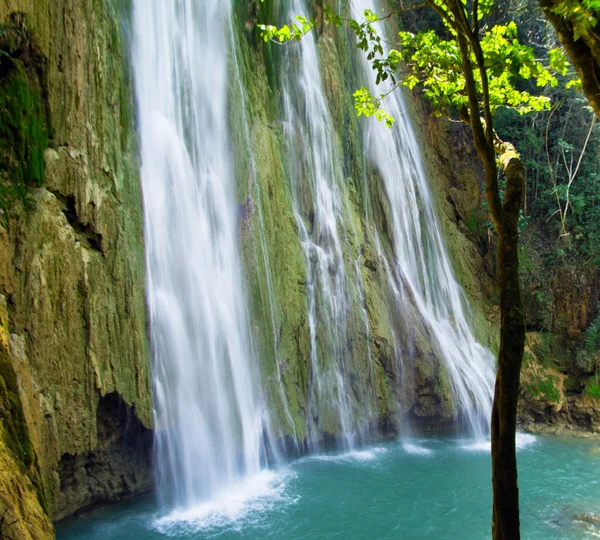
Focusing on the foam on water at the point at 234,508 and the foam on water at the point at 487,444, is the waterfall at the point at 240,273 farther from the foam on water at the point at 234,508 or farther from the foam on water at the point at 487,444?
the foam on water at the point at 487,444

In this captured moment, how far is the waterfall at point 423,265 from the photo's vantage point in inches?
504

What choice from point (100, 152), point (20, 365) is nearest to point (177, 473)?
point (20, 365)

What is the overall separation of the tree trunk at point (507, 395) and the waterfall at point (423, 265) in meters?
9.36

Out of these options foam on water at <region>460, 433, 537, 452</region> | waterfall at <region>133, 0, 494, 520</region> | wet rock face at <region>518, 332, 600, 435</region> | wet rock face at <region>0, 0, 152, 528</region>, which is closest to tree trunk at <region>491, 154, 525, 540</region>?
wet rock face at <region>0, 0, 152, 528</region>

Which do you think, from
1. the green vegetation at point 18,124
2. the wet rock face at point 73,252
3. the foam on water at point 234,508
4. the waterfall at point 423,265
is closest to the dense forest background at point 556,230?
the waterfall at point 423,265

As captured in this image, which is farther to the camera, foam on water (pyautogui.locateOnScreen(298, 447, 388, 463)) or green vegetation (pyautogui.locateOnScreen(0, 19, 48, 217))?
foam on water (pyautogui.locateOnScreen(298, 447, 388, 463))

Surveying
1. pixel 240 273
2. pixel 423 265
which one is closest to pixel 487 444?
pixel 423 265

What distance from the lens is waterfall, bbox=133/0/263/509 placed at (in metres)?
8.38

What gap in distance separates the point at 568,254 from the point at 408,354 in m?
7.03

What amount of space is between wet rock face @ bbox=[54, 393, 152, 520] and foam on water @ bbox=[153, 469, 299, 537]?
0.81 metres

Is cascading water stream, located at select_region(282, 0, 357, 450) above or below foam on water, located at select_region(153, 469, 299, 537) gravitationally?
above

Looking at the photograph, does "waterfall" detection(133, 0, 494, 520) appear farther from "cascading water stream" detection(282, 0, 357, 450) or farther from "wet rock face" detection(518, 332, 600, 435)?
"wet rock face" detection(518, 332, 600, 435)

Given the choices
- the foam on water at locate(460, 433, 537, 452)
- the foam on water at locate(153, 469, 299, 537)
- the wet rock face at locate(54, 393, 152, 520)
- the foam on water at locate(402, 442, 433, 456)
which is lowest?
the foam on water at locate(460, 433, 537, 452)

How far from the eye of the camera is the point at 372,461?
1030cm
